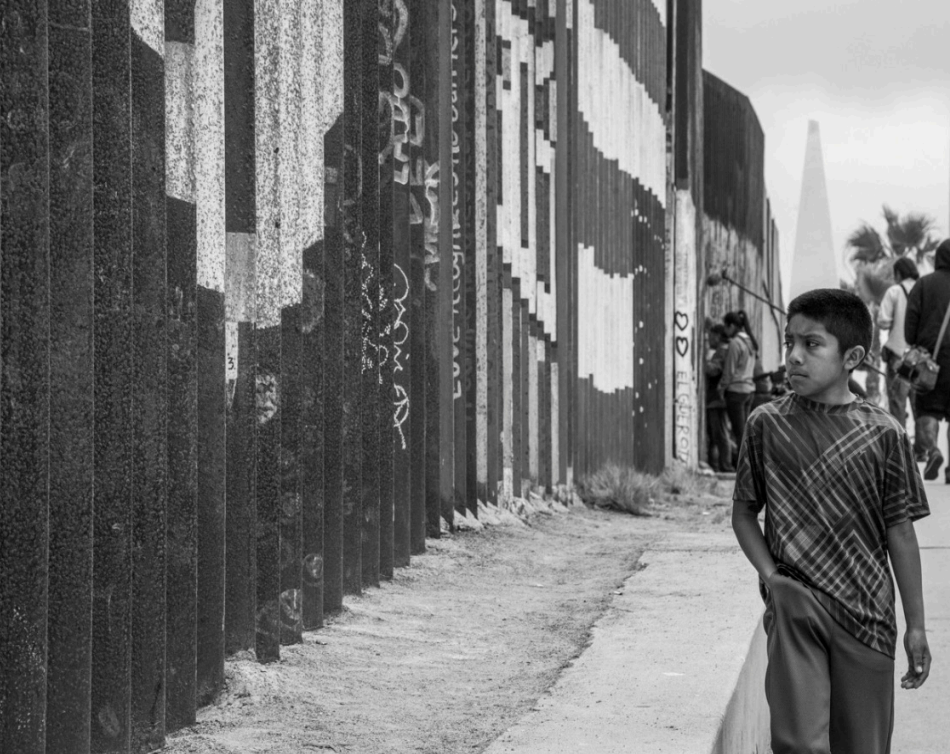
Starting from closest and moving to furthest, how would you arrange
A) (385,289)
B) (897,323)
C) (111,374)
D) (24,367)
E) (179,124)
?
1. (24,367)
2. (111,374)
3. (179,124)
4. (385,289)
5. (897,323)

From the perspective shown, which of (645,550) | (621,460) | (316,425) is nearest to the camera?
(316,425)

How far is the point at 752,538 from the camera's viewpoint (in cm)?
Result: 383

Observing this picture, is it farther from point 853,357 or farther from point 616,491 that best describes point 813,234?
point 853,357

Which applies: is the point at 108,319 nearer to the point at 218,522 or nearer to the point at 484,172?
the point at 218,522

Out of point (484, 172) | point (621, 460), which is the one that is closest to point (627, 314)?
point (621, 460)

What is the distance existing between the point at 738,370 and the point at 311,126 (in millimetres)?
11526

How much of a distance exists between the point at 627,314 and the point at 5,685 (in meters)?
10.8

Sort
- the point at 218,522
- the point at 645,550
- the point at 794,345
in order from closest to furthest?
the point at 794,345, the point at 218,522, the point at 645,550

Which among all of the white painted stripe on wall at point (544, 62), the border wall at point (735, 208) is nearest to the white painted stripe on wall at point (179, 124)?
the white painted stripe on wall at point (544, 62)

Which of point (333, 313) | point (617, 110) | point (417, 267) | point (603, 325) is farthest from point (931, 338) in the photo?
point (333, 313)

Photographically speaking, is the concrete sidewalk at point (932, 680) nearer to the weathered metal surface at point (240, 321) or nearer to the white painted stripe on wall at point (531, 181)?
the weathered metal surface at point (240, 321)

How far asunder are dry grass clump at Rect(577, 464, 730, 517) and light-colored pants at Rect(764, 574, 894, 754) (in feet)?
25.5

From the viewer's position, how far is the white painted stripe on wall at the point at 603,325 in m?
12.3

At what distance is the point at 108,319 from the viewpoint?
159 inches
